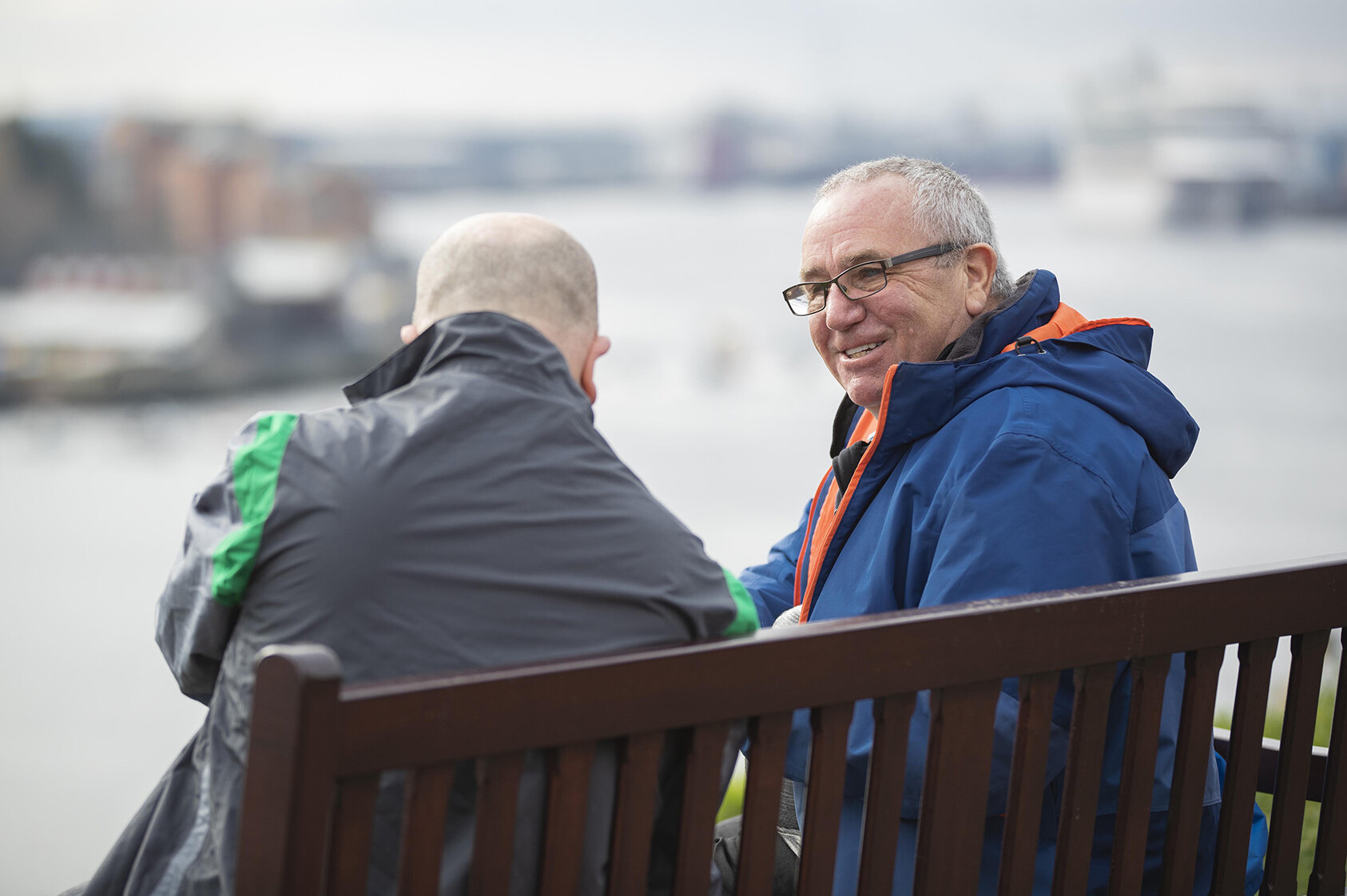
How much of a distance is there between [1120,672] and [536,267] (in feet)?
2.91

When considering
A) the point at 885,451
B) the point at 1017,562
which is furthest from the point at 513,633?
the point at 885,451

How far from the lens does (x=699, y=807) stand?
1.16 metres

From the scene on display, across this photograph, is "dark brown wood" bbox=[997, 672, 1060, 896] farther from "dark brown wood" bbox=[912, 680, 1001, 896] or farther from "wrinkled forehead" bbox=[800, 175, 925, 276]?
"wrinkled forehead" bbox=[800, 175, 925, 276]

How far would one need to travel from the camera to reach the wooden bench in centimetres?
95

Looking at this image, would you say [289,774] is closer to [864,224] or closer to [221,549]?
[221,549]

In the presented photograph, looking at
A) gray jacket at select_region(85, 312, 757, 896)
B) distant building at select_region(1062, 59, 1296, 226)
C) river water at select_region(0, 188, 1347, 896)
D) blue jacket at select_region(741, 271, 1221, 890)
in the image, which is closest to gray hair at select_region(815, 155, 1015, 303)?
blue jacket at select_region(741, 271, 1221, 890)

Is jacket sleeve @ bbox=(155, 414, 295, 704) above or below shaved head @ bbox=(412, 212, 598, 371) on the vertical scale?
below

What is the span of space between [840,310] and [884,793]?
0.94 metres

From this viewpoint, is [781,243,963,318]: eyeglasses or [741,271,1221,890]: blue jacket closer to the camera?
[741,271,1221,890]: blue jacket

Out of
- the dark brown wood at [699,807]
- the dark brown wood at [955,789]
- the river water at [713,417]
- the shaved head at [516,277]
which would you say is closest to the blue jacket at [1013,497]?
the dark brown wood at [955,789]

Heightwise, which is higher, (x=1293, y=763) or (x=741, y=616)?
(x=741, y=616)

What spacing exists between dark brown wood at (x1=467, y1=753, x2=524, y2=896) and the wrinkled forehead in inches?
45.6

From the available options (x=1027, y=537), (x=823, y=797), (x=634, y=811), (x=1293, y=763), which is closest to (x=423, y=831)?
(x=634, y=811)

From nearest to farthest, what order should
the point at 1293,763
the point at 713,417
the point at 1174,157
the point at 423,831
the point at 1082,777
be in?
the point at 423,831 → the point at 1082,777 → the point at 1293,763 → the point at 1174,157 → the point at 713,417
